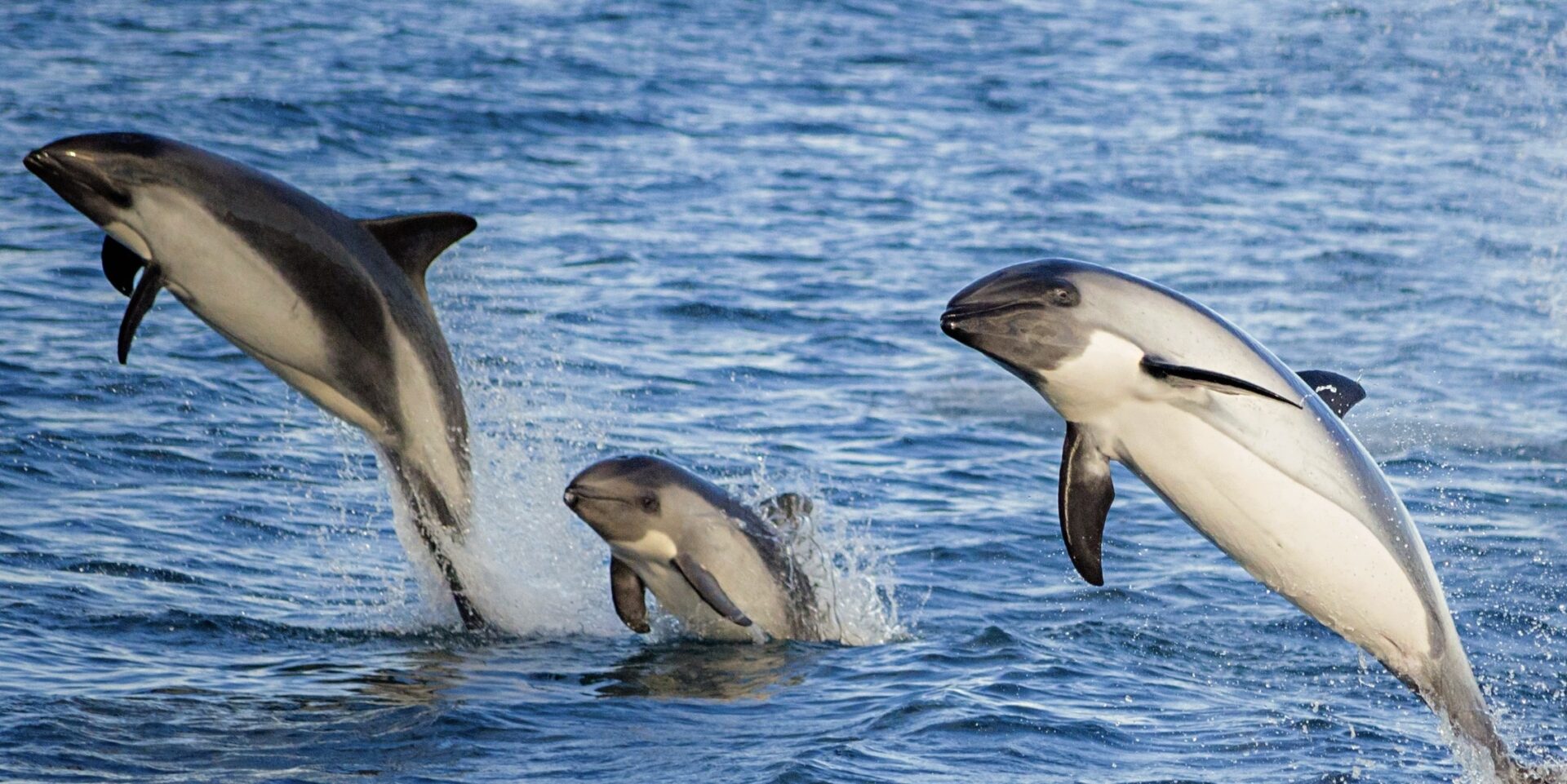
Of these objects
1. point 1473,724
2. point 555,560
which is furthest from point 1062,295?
point 555,560

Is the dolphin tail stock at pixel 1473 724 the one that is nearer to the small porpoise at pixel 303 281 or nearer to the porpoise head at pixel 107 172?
the small porpoise at pixel 303 281

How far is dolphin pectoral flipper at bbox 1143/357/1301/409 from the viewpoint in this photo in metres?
6.50

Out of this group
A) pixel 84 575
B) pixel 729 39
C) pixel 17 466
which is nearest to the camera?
pixel 84 575

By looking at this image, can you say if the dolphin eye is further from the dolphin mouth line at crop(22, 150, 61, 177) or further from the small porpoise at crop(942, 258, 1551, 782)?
the dolphin mouth line at crop(22, 150, 61, 177)

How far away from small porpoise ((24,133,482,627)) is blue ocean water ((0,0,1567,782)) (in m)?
0.97

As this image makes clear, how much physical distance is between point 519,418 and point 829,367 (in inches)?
121

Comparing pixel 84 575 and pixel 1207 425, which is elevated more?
pixel 1207 425

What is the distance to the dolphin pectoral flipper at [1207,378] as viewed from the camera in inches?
256

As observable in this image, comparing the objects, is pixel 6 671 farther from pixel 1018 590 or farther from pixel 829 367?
pixel 829 367

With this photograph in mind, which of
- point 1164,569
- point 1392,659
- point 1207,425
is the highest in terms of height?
point 1207,425

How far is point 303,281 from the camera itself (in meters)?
9.25

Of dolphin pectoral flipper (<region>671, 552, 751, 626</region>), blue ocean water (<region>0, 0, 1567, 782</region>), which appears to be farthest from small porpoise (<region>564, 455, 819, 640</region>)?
blue ocean water (<region>0, 0, 1567, 782</region>)

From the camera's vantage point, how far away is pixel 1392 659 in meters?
7.31

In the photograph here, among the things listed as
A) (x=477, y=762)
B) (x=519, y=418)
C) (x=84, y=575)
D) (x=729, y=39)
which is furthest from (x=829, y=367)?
(x=729, y=39)
